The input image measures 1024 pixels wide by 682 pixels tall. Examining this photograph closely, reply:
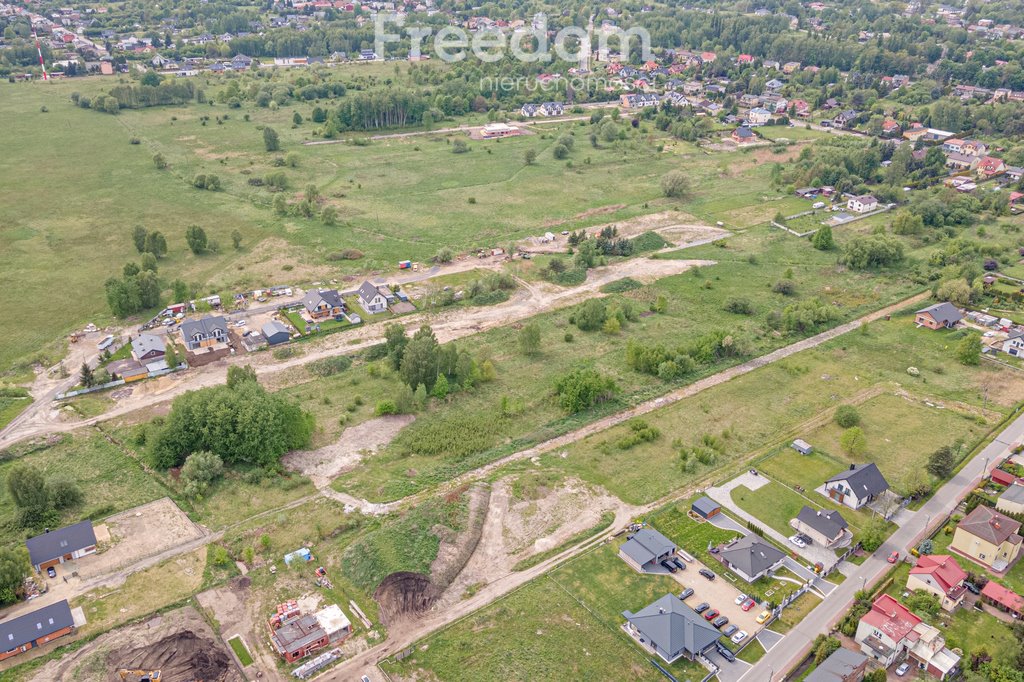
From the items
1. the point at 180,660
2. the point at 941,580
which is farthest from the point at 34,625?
the point at 941,580

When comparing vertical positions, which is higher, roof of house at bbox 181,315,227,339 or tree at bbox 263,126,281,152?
tree at bbox 263,126,281,152

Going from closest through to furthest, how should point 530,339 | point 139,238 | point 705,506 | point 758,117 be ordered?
point 705,506 < point 530,339 < point 139,238 < point 758,117

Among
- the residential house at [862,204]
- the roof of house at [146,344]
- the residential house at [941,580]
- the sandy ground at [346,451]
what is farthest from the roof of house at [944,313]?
the roof of house at [146,344]

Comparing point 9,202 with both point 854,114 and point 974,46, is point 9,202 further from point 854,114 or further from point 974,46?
point 974,46

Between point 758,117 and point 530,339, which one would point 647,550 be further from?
point 758,117

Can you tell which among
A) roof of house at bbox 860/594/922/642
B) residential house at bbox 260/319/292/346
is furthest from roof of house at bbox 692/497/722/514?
residential house at bbox 260/319/292/346

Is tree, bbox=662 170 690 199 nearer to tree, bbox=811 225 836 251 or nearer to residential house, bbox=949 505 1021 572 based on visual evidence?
tree, bbox=811 225 836 251
